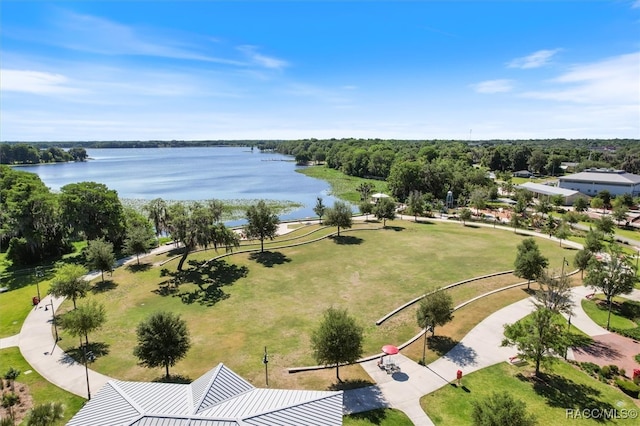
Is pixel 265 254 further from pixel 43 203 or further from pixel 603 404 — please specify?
pixel 603 404

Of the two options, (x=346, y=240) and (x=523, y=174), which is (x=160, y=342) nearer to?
(x=346, y=240)

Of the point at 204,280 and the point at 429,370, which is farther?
the point at 204,280

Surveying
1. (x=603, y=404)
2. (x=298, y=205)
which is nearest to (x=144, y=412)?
(x=603, y=404)

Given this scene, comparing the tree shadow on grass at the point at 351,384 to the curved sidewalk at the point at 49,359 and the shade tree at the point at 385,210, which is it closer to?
the curved sidewalk at the point at 49,359

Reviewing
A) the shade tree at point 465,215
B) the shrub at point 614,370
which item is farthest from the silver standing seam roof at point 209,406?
the shade tree at point 465,215

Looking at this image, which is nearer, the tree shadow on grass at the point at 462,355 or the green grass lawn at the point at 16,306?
the tree shadow on grass at the point at 462,355

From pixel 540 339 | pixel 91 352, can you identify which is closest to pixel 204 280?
pixel 91 352
